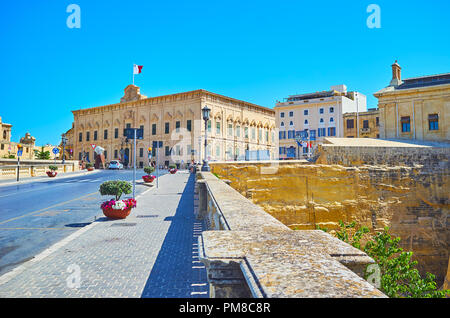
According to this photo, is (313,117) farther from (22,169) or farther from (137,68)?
(22,169)

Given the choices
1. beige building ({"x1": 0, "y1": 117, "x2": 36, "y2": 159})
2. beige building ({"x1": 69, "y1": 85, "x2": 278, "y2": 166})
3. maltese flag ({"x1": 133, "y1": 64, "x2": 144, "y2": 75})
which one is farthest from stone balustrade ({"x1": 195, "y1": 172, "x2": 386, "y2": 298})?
beige building ({"x1": 0, "y1": 117, "x2": 36, "y2": 159})

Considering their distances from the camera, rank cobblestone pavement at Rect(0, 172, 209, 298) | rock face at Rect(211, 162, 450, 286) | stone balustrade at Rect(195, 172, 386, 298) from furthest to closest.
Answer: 1. rock face at Rect(211, 162, 450, 286)
2. cobblestone pavement at Rect(0, 172, 209, 298)
3. stone balustrade at Rect(195, 172, 386, 298)

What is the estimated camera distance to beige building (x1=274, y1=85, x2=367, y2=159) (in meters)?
46.5

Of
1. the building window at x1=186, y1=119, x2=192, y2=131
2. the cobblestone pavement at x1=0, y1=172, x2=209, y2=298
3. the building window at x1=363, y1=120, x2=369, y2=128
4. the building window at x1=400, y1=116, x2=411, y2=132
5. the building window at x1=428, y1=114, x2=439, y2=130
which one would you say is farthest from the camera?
the building window at x1=186, y1=119, x2=192, y2=131

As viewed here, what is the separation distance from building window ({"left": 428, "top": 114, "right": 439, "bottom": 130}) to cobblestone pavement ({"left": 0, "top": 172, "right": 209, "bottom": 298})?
1135 inches

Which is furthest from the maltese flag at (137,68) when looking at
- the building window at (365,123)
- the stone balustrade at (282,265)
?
the stone balustrade at (282,265)

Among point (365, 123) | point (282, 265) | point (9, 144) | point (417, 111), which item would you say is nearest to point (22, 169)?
point (282, 265)

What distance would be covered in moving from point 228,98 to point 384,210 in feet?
131

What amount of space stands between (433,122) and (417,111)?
1755mm

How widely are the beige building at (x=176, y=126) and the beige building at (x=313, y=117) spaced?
3.61 metres

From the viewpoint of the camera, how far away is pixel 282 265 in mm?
1892

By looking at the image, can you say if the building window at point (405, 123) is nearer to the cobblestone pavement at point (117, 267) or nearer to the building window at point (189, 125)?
the cobblestone pavement at point (117, 267)

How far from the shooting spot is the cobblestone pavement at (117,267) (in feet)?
13.6

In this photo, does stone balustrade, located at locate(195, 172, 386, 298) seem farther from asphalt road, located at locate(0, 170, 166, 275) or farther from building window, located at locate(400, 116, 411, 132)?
building window, located at locate(400, 116, 411, 132)
